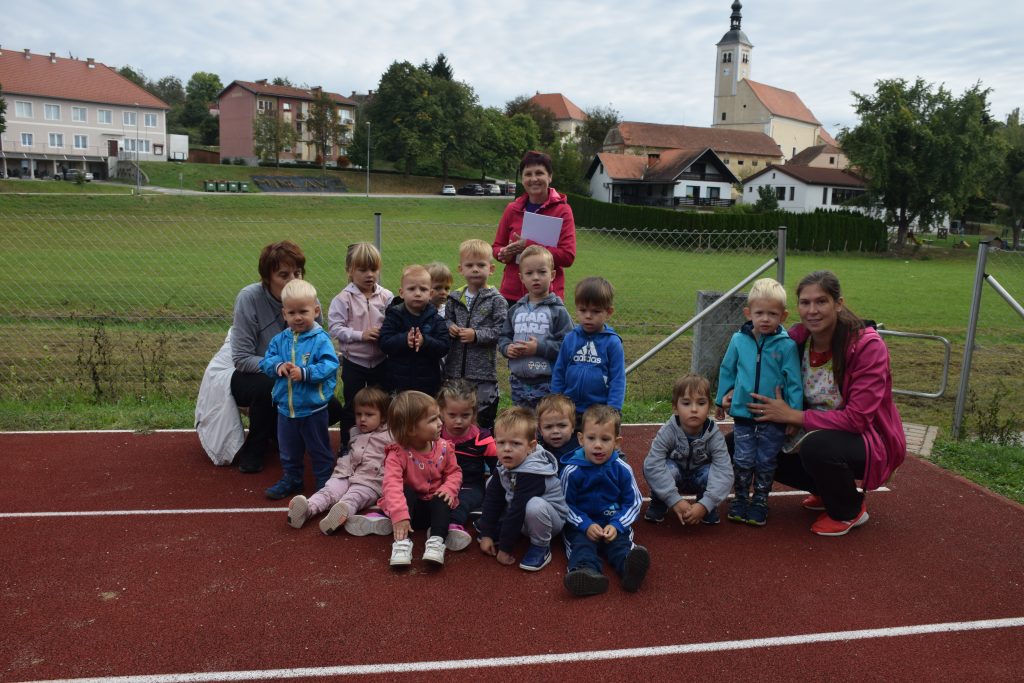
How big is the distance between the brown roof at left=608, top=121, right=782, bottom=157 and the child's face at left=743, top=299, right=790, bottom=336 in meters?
75.5

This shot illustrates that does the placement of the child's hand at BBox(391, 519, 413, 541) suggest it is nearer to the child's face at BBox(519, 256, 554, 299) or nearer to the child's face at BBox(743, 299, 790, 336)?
the child's face at BBox(519, 256, 554, 299)

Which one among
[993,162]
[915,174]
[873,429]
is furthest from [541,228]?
[993,162]

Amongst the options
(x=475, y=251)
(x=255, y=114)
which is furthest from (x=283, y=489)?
(x=255, y=114)

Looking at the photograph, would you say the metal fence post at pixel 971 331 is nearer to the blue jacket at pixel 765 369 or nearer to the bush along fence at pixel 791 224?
the blue jacket at pixel 765 369

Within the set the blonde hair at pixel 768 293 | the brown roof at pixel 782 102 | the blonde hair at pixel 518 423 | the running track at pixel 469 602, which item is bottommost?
the running track at pixel 469 602

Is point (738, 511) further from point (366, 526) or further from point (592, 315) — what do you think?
point (366, 526)

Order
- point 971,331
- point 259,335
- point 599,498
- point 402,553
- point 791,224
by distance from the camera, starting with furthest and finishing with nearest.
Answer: point 791,224 < point 971,331 < point 259,335 < point 599,498 < point 402,553

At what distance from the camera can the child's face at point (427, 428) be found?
4418mm

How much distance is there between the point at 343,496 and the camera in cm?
466

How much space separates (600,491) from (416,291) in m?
1.86

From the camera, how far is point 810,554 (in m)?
4.34

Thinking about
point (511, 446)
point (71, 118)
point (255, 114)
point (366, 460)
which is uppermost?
point (255, 114)

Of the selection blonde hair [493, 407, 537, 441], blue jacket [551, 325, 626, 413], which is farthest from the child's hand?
blue jacket [551, 325, 626, 413]

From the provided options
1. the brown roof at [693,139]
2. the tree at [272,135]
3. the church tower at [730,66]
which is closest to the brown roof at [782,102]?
the church tower at [730,66]
